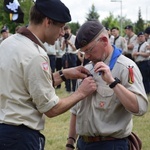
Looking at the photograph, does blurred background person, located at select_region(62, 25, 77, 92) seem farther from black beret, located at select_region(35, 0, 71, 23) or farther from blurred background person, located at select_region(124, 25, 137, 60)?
black beret, located at select_region(35, 0, 71, 23)

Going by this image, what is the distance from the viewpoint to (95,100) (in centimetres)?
320

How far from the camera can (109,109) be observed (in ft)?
10.3

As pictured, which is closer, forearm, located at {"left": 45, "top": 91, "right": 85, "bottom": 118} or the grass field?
forearm, located at {"left": 45, "top": 91, "right": 85, "bottom": 118}

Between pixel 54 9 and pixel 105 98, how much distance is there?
2.60ft

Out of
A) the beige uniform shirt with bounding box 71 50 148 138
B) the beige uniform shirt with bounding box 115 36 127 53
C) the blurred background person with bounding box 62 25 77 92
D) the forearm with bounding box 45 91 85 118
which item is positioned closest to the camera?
the forearm with bounding box 45 91 85 118

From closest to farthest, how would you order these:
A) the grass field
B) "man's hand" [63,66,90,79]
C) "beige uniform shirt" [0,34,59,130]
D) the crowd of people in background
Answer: "beige uniform shirt" [0,34,59,130] < "man's hand" [63,66,90,79] < the grass field < the crowd of people in background

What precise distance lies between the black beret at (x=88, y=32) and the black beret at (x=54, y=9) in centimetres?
20

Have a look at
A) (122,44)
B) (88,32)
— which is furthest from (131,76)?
(122,44)

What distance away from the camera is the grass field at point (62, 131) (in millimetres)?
6578

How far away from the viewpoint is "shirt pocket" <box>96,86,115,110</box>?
3119 millimetres

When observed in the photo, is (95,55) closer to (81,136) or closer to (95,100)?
(95,100)

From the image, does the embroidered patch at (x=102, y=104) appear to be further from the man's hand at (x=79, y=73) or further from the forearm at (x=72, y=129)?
the forearm at (x=72, y=129)

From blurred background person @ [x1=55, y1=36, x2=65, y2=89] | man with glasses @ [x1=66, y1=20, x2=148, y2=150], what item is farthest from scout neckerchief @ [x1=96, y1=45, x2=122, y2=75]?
blurred background person @ [x1=55, y1=36, x2=65, y2=89]

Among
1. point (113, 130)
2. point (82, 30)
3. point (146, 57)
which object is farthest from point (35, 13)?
point (146, 57)
